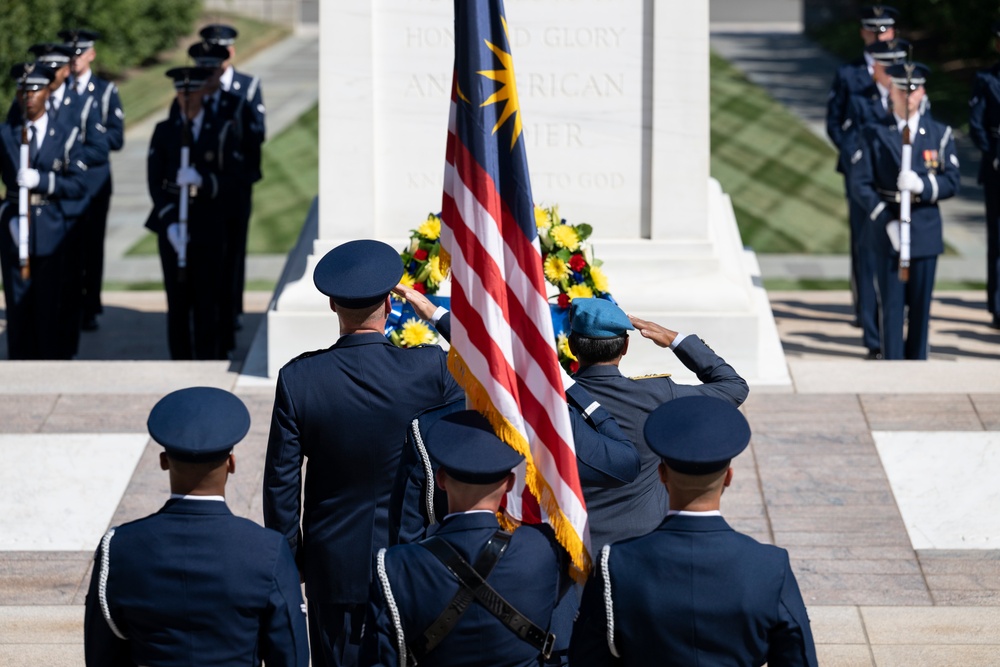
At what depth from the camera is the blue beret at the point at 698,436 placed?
3.45 metres

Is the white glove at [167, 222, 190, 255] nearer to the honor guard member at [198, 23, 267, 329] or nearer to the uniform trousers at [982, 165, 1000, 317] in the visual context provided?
the honor guard member at [198, 23, 267, 329]

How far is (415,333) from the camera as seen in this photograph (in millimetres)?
6609

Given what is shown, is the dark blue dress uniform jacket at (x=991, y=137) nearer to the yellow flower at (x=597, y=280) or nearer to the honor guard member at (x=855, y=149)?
the honor guard member at (x=855, y=149)

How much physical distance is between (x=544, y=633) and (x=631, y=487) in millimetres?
936

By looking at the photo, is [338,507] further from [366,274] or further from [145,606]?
[145,606]

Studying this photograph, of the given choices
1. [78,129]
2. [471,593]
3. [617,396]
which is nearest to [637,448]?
[617,396]

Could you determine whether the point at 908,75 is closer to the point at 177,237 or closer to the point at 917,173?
the point at 917,173

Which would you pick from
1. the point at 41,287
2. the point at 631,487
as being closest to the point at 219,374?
the point at 41,287

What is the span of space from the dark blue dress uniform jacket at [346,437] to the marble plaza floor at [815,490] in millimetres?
1174

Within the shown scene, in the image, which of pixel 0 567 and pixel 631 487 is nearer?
pixel 631 487

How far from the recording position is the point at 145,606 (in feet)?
11.7

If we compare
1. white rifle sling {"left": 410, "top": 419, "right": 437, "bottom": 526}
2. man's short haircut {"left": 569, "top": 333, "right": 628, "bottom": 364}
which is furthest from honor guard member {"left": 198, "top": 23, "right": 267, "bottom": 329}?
white rifle sling {"left": 410, "top": 419, "right": 437, "bottom": 526}

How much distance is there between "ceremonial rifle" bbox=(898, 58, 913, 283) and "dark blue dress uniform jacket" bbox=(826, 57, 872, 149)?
3.93 ft

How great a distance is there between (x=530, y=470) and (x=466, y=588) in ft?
2.22
